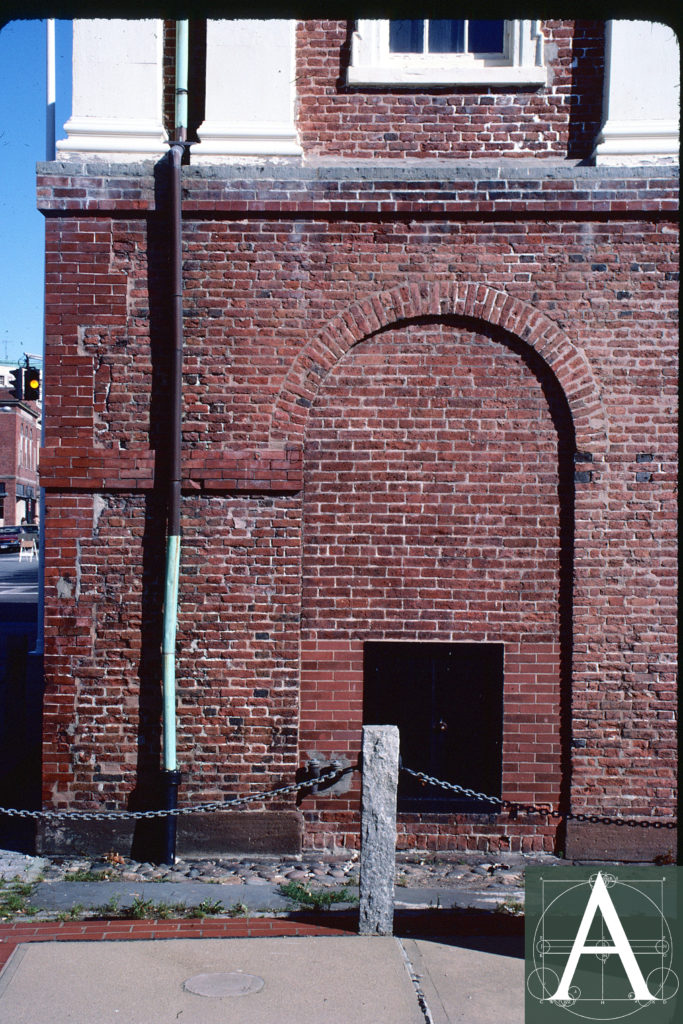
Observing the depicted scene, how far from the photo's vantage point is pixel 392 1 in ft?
6.61

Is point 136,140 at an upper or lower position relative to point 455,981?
upper

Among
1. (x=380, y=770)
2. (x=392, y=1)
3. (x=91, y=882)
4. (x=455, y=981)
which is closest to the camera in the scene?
(x=392, y=1)

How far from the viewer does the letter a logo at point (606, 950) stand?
4.45 m

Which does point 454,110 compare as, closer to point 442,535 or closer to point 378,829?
point 442,535

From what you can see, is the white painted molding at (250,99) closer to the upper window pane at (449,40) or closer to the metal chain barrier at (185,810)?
the upper window pane at (449,40)

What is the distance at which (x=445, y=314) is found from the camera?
271 inches

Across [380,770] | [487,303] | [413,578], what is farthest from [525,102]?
[380,770]

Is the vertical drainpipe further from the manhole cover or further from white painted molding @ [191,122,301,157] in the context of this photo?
the manhole cover

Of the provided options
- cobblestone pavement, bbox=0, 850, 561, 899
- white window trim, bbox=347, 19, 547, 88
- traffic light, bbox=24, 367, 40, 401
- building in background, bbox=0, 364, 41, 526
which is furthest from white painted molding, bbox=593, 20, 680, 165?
building in background, bbox=0, 364, 41, 526

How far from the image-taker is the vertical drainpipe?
662 centimetres

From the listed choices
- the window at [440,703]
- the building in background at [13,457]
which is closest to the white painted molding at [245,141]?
the window at [440,703]

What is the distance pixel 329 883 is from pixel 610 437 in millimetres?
3964

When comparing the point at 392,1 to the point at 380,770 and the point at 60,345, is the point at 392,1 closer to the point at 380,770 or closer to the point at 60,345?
the point at 380,770

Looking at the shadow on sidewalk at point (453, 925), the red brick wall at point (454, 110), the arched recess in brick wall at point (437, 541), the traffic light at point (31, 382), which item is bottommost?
the shadow on sidewalk at point (453, 925)
